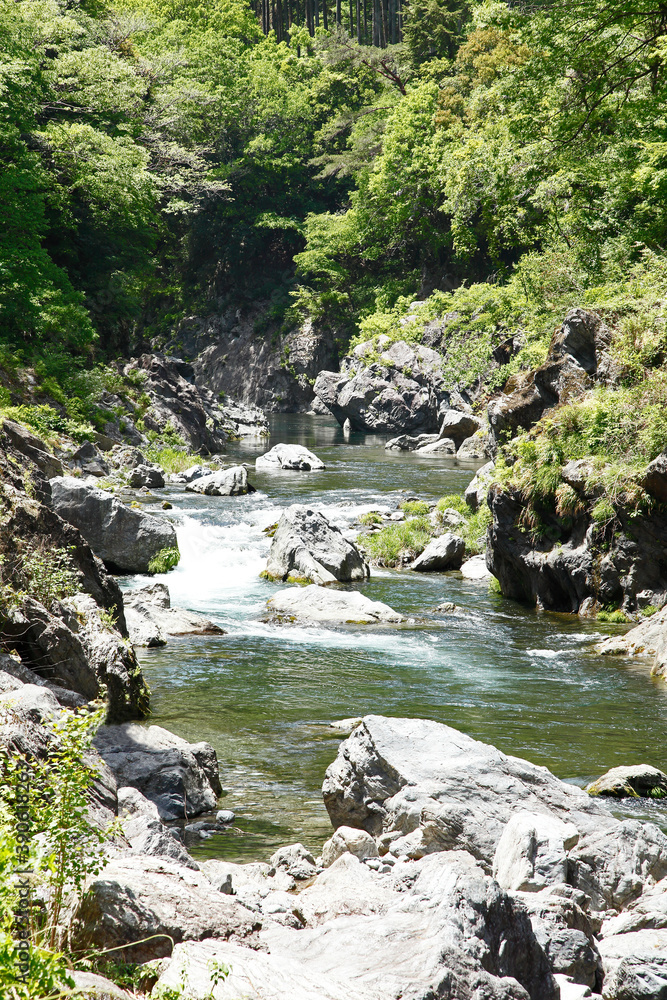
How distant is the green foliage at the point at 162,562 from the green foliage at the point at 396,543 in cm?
452

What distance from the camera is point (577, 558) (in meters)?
13.9

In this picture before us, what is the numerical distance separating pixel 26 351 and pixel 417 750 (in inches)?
963

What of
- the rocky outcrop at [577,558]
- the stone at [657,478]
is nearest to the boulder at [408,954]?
the stone at [657,478]

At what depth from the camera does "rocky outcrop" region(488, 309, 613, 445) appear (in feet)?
49.0

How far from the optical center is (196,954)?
3.45 metres

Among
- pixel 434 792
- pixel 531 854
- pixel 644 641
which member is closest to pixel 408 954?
pixel 531 854

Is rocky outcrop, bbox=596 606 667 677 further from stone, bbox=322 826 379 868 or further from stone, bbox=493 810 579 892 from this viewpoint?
stone, bbox=322 826 379 868

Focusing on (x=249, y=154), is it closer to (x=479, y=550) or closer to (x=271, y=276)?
(x=271, y=276)

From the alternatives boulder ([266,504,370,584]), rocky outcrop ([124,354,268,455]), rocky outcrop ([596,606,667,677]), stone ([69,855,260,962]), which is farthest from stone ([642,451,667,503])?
rocky outcrop ([124,354,268,455])

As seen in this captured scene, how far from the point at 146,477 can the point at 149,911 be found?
21.4 m

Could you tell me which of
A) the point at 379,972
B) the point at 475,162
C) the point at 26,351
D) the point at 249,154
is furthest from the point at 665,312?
the point at 249,154

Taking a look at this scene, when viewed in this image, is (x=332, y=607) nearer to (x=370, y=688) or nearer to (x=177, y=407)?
(x=370, y=688)

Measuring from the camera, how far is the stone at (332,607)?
1358 centimetres

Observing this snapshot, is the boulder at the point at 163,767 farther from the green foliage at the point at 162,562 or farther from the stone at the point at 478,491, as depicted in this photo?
the stone at the point at 478,491
